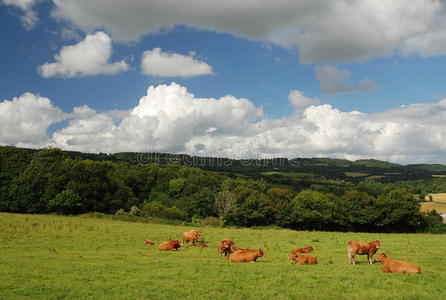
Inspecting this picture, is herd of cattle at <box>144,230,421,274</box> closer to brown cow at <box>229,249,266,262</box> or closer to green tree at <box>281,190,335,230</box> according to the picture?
brown cow at <box>229,249,266,262</box>

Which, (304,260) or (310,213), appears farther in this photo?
(310,213)

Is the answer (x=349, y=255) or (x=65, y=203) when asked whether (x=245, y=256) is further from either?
(x=65, y=203)

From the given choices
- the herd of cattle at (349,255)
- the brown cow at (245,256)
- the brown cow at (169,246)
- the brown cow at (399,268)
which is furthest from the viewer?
the brown cow at (169,246)

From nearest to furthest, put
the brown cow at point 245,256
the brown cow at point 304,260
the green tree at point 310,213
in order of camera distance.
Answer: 1. the brown cow at point 304,260
2. the brown cow at point 245,256
3. the green tree at point 310,213

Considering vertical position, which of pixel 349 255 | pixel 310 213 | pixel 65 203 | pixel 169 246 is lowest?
pixel 310 213

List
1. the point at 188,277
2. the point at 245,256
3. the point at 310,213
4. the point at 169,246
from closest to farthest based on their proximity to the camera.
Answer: the point at 188,277
the point at 245,256
the point at 169,246
the point at 310,213

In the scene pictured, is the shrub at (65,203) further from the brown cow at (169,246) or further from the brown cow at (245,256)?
the brown cow at (245,256)

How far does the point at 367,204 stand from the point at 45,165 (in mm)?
61103

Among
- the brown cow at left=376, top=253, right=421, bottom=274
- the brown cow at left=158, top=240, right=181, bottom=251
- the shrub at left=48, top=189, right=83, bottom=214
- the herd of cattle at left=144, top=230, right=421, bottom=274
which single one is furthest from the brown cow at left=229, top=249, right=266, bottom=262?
the shrub at left=48, top=189, right=83, bottom=214

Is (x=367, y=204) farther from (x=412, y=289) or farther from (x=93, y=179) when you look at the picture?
(x=412, y=289)

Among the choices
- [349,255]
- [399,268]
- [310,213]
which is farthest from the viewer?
[310,213]

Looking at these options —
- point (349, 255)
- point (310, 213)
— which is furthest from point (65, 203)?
point (349, 255)

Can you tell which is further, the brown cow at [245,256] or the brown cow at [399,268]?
the brown cow at [245,256]

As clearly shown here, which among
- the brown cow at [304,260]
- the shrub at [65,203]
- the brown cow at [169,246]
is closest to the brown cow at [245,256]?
the brown cow at [304,260]
